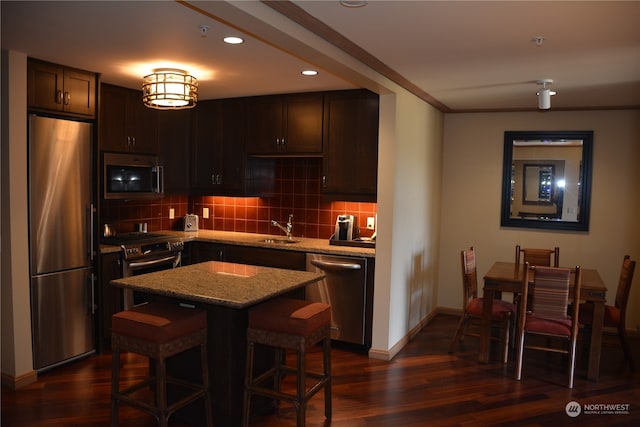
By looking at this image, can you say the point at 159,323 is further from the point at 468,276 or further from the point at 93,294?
the point at 468,276

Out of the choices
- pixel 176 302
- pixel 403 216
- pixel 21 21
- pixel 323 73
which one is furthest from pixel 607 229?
pixel 21 21

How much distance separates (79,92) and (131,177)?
102cm

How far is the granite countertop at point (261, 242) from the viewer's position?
4.55 meters

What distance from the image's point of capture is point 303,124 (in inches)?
195

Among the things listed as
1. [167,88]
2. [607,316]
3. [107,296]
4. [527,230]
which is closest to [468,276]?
[607,316]

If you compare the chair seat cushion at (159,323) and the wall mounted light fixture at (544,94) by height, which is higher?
the wall mounted light fixture at (544,94)

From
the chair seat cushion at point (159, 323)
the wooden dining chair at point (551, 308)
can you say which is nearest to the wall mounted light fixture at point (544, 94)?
the wooden dining chair at point (551, 308)

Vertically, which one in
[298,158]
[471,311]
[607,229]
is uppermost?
[298,158]

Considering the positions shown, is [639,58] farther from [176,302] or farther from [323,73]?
[176,302]

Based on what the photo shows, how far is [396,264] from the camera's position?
450 cm

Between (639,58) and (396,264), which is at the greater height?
(639,58)

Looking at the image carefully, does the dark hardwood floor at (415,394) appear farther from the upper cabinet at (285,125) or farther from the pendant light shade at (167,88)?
the pendant light shade at (167,88)

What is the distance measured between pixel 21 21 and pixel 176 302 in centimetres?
183

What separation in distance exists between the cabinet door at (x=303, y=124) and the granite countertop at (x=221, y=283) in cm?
168
